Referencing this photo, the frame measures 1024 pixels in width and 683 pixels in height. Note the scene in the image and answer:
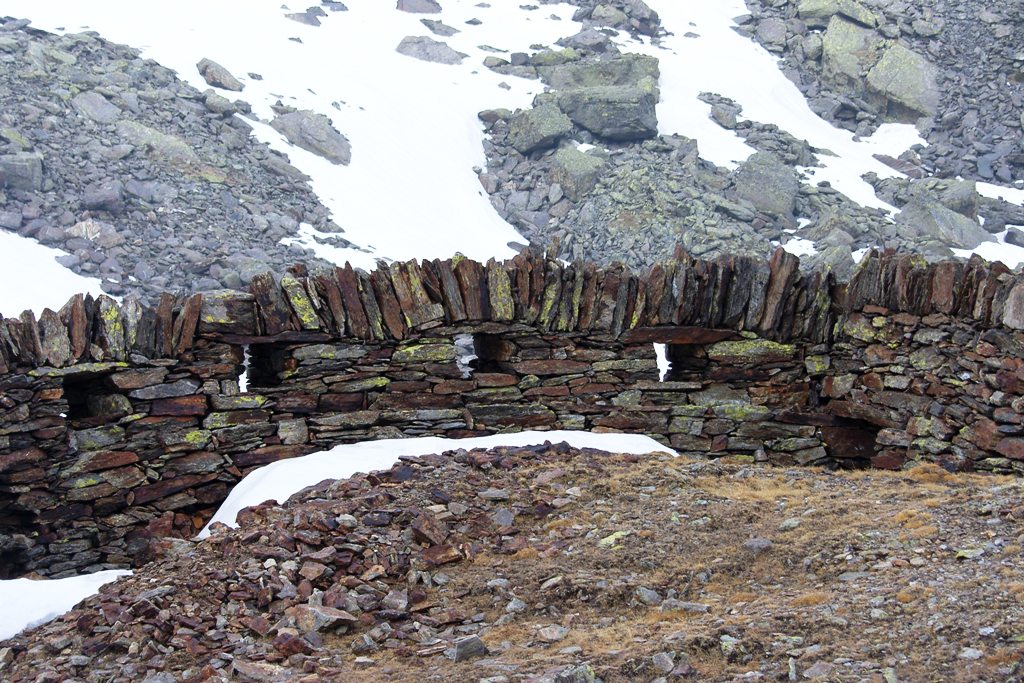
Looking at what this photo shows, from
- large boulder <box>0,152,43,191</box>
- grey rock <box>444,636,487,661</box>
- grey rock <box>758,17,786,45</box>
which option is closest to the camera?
grey rock <box>444,636,487,661</box>

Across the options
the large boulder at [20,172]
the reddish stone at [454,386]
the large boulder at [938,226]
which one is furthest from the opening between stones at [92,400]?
the large boulder at [938,226]

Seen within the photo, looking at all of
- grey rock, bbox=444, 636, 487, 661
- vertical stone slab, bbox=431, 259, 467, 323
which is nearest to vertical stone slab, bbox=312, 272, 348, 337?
vertical stone slab, bbox=431, 259, 467, 323

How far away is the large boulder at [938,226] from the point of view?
2855 centimetres

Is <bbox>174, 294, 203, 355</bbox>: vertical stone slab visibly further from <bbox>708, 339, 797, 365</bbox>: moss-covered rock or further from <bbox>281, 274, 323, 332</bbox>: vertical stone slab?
<bbox>708, 339, 797, 365</bbox>: moss-covered rock

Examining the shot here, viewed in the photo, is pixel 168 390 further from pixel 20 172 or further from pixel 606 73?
pixel 606 73

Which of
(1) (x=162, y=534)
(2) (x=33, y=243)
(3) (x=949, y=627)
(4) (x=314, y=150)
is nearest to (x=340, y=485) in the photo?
(1) (x=162, y=534)

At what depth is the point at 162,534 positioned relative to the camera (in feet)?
31.0

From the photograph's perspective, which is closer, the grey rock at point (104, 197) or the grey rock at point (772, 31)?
the grey rock at point (104, 197)

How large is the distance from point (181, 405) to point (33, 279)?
14.8m

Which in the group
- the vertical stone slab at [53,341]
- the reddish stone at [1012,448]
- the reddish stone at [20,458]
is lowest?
the reddish stone at [1012,448]

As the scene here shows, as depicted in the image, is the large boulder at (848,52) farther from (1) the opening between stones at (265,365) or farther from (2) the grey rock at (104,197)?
(1) the opening between stones at (265,365)

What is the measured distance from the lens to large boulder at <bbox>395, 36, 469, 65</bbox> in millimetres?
39125

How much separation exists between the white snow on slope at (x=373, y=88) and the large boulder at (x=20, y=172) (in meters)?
7.36

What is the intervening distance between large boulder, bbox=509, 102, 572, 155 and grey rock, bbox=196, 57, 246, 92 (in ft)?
29.5
